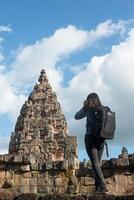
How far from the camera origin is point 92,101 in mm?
9555

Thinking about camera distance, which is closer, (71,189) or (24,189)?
(71,189)

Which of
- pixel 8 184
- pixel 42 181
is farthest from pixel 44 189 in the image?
pixel 8 184

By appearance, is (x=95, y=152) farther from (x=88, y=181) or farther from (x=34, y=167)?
(x=34, y=167)

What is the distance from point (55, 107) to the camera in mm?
53406

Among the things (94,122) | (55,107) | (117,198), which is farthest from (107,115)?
(55,107)

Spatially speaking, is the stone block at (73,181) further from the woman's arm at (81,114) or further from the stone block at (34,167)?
the woman's arm at (81,114)

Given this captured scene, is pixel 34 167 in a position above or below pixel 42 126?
below

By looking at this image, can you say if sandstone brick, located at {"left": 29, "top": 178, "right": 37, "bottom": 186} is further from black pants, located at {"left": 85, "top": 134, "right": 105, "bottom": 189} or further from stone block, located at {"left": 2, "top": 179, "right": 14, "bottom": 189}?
black pants, located at {"left": 85, "top": 134, "right": 105, "bottom": 189}

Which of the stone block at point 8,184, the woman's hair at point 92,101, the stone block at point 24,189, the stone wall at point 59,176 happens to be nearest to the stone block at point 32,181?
the stone wall at point 59,176

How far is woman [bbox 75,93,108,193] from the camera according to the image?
9.36m

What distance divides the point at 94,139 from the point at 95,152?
27 centimetres

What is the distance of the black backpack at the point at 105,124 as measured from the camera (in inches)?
359

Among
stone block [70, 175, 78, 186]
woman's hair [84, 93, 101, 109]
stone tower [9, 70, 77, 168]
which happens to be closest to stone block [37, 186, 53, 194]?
stone block [70, 175, 78, 186]

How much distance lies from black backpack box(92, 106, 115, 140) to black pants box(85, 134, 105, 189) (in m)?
0.27
